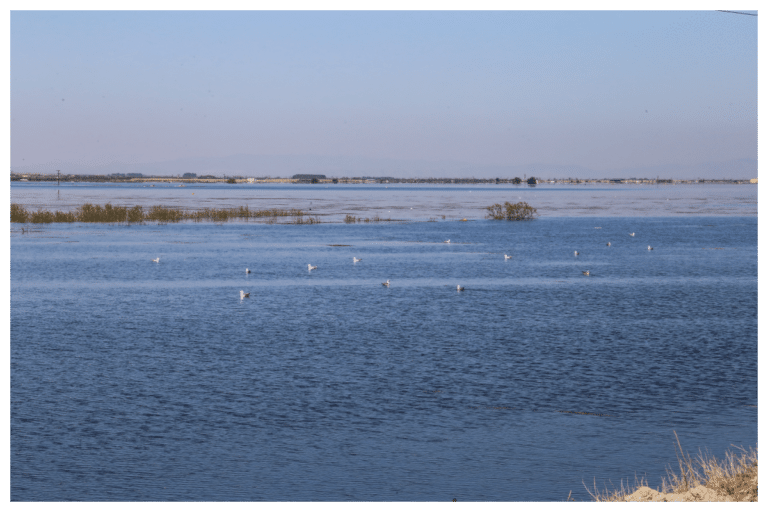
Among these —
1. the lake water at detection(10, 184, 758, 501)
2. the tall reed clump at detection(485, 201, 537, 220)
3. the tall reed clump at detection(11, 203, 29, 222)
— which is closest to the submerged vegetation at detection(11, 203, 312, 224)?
the tall reed clump at detection(11, 203, 29, 222)

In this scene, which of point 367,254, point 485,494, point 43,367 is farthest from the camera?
point 367,254

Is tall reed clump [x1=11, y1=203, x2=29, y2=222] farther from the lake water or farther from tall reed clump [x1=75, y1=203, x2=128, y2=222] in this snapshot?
the lake water

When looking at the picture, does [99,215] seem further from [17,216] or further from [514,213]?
[514,213]

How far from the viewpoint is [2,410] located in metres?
15.3

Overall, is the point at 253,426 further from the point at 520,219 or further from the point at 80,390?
the point at 520,219

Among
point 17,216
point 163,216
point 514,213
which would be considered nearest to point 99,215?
point 163,216

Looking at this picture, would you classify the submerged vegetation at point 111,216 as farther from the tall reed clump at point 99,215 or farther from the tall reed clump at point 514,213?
the tall reed clump at point 514,213

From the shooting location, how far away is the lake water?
60.0 feet

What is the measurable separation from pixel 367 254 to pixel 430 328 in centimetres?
3151

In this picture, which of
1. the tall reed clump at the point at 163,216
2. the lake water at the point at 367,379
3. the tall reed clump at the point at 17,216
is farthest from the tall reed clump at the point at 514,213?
the tall reed clump at the point at 17,216

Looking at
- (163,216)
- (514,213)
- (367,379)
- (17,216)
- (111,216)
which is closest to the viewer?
(367,379)

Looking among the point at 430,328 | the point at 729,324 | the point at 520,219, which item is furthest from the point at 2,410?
the point at 520,219

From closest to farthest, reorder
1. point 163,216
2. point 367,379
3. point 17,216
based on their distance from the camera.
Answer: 1. point 367,379
2. point 17,216
3. point 163,216

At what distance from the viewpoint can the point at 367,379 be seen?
2594 cm
